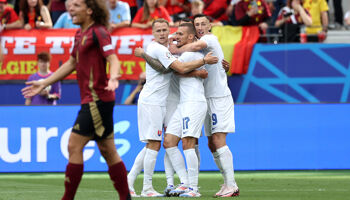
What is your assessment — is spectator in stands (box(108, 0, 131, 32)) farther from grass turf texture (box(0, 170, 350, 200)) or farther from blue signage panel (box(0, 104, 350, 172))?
grass turf texture (box(0, 170, 350, 200))

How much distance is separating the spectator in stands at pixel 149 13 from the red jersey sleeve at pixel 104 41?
8.17 metres

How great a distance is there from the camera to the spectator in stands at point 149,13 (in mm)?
15297

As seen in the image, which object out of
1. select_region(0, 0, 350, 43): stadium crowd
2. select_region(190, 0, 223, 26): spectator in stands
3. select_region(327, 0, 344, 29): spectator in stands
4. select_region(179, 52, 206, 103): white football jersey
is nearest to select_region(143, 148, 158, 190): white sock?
select_region(179, 52, 206, 103): white football jersey

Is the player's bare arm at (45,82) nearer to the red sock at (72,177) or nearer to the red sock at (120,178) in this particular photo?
the red sock at (72,177)

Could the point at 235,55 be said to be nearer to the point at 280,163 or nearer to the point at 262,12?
the point at 262,12

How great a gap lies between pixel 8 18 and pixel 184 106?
7149 millimetres

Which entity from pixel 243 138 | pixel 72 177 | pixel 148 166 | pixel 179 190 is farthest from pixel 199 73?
pixel 243 138

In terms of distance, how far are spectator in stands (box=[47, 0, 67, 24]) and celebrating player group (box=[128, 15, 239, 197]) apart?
7082mm

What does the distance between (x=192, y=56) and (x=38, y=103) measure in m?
5.47

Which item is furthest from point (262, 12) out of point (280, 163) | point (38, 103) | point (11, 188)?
point (11, 188)

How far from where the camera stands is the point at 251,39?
1491 centimetres

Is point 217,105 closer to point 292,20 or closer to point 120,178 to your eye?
point 120,178

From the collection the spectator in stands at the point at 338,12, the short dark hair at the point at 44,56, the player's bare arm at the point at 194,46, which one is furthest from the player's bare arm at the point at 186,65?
the spectator in stands at the point at 338,12

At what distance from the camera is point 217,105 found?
9594 mm
